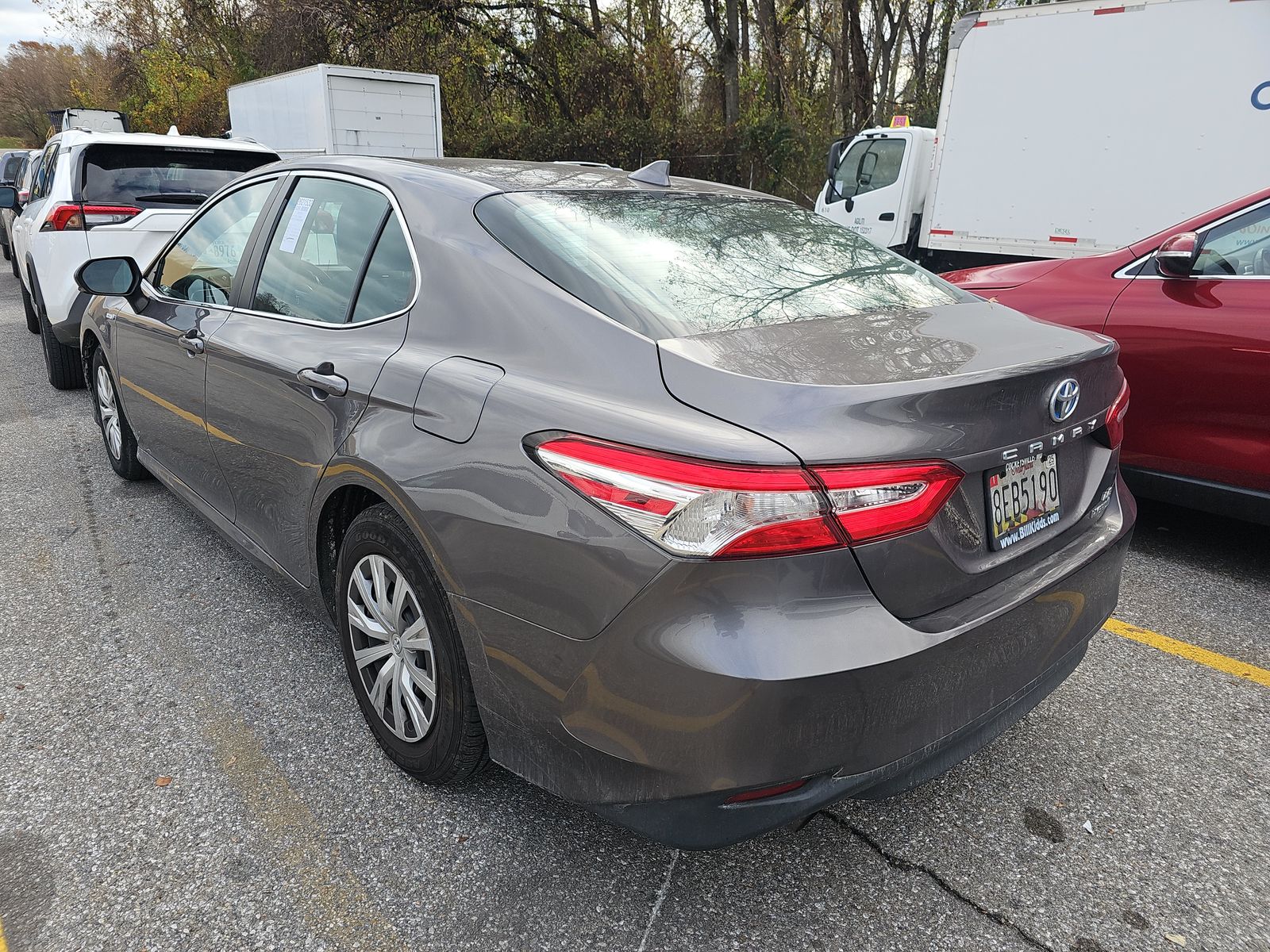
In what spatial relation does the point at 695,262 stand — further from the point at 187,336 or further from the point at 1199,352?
the point at 1199,352

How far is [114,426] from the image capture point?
482cm

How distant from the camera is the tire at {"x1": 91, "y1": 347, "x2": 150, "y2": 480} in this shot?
4.66 metres

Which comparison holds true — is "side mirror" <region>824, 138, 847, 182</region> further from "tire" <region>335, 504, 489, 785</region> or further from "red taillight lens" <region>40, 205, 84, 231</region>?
"tire" <region>335, 504, 489, 785</region>

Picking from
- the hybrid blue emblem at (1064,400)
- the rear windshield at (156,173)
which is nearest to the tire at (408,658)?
the hybrid blue emblem at (1064,400)

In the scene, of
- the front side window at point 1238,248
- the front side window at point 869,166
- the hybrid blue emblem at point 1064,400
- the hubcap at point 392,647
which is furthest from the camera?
the front side window at point 869,166

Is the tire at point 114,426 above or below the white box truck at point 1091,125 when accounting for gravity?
below

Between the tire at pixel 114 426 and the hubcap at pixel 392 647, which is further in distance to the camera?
A: the tire at pixel 114 426

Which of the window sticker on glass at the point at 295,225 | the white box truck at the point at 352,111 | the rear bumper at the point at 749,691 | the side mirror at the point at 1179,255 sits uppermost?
the white box truck at the point at 352,111

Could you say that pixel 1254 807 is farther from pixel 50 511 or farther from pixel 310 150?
pixel 310 150

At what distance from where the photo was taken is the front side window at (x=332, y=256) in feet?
8.28

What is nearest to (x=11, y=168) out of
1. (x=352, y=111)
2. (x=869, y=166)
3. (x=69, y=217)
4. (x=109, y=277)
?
(x=352, y=111)

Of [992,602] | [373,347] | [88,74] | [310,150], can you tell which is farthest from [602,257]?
[88,74]

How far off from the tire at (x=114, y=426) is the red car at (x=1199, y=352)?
4606 millimetres

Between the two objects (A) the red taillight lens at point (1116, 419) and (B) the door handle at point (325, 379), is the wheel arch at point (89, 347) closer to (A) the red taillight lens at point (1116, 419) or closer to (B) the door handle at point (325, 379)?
(B) the door handle at point (325, 379)
